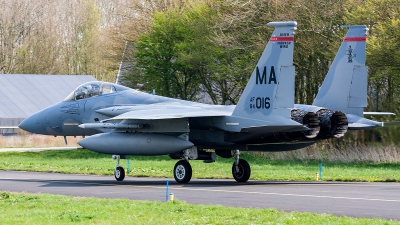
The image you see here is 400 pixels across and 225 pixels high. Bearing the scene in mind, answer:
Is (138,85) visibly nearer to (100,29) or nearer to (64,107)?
(64,107)

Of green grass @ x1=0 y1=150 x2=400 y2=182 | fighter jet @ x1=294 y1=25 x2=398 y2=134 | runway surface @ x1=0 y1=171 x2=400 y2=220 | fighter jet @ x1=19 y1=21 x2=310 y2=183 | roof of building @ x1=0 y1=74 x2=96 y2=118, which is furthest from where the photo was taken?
roof of building @ x1=0 y1=74 x2=96 y2=118

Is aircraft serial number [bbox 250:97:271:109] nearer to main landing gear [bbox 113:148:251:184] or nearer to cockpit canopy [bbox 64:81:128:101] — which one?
main landing gear [bbox 113:148:251:184]

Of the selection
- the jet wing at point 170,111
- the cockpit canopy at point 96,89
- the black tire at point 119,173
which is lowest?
the black tire at point 119,173

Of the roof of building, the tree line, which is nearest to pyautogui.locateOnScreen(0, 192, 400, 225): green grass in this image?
the tree line

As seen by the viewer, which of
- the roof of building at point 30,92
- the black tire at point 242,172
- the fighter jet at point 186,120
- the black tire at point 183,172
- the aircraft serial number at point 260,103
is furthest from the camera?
the roof of building at point 30,92

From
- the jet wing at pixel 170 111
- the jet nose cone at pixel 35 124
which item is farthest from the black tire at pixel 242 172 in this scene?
the jet nose cone at pixel 35 124

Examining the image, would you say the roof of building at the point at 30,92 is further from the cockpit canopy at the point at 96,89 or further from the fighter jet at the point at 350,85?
the fighter jet at the point at 350,85

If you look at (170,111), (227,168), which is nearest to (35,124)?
(170,111)

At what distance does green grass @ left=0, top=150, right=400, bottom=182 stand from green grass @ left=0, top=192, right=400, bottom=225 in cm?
1059

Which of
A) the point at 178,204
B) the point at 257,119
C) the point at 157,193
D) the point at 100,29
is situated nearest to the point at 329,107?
the point at 257,119

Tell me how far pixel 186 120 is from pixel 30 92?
37.4m

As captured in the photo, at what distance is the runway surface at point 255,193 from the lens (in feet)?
47.6

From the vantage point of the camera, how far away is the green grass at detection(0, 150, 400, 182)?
82.3 feet

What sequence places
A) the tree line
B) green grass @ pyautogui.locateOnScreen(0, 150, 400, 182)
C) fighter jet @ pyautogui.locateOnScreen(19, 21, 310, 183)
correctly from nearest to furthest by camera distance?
1. fighter jet @ pyautogui.locateOnScreen(19, 21, 310, 183)
2. green grass @ pyautogui.locateOnScreen(0, 150, 400, 182)
3. the tree line
